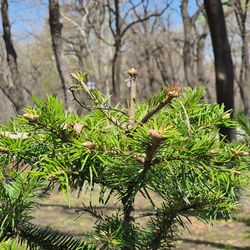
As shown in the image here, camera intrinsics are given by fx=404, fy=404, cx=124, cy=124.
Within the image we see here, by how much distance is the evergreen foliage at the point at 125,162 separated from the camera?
0.92 m

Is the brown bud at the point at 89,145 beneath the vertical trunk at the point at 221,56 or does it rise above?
beneath

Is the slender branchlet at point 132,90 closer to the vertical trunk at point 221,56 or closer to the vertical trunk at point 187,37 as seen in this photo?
the vertical trunk at point 221,56

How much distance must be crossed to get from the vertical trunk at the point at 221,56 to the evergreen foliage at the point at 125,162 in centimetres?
511

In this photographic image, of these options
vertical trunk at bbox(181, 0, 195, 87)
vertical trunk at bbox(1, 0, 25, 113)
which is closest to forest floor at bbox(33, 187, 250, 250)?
vertical trunk at bbox(1, 0, 25, 113)

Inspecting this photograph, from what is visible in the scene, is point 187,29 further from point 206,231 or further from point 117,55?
point 206,231

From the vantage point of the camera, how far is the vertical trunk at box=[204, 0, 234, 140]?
604cm

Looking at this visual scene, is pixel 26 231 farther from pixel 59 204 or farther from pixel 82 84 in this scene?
pixel 59 204

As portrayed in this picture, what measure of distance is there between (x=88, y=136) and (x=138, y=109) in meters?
0.31

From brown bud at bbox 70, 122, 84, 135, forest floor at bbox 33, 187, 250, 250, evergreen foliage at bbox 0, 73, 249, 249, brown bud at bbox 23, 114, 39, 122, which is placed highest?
brown bud at bbox 23, 114, 39, 122

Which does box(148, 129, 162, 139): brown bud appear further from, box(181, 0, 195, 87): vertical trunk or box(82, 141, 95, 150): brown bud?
box(181, 0, 195, 87): vertical trunk

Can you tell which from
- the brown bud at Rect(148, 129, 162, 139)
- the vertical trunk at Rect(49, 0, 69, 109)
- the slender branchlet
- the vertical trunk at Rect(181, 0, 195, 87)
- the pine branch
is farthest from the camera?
the vertical trunk at Rect(181, 0, 195, 87)

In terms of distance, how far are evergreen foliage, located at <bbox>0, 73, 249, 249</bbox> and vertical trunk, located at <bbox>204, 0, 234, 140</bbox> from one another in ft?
16.8

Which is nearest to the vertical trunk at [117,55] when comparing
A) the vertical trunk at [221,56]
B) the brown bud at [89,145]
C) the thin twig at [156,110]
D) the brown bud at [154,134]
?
the vertical trunk at [221,56]

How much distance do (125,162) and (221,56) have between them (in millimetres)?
5648
